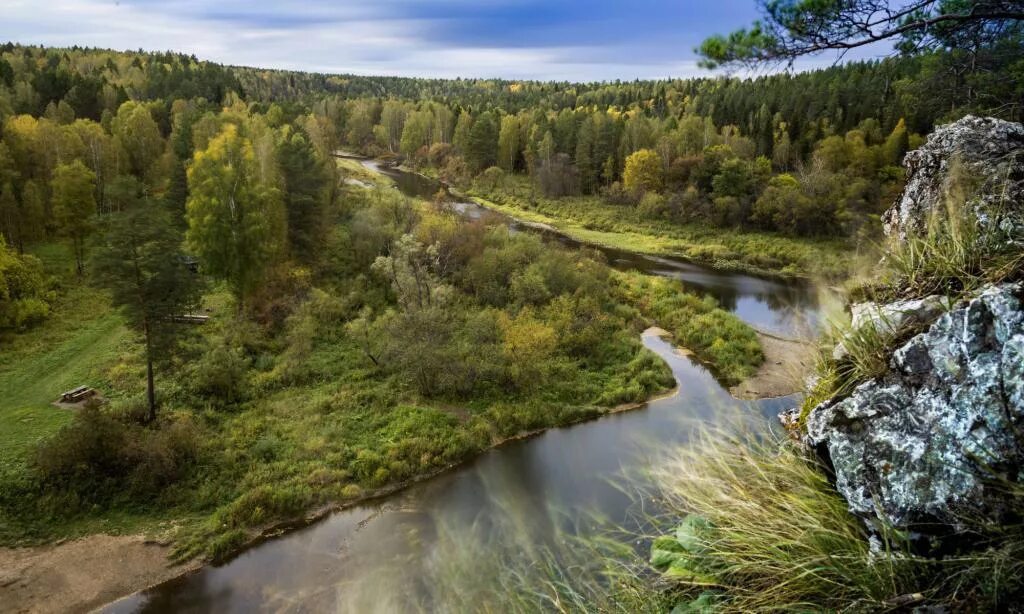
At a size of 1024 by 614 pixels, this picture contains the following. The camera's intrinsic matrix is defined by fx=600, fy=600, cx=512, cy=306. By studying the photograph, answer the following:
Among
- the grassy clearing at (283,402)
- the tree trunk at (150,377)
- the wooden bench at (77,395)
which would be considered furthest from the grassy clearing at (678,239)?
the wooden bench at (77,395)

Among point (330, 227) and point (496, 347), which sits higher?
point (330, 227)

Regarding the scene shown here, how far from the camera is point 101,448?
52.3 feet

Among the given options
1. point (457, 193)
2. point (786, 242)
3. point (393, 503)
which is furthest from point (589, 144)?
point (393, 503)

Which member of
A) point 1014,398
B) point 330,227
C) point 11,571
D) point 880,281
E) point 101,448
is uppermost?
point 880,281

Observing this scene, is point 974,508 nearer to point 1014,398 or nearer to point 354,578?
point 1014,398

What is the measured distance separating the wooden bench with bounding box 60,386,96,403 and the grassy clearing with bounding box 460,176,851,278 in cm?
3364

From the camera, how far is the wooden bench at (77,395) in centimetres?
1961

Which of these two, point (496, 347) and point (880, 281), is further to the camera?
point (496, 347)

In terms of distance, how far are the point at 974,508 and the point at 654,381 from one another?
67.6 feet

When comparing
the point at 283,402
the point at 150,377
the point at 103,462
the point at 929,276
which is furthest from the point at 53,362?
the point at 929,276

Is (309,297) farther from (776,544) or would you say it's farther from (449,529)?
(776,544)

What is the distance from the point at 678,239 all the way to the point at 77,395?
4053 centimetres

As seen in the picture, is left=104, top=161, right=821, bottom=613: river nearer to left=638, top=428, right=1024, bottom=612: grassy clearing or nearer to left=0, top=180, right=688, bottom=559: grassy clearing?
left=0, top=180, right=688, bottom=559: grassy clearing

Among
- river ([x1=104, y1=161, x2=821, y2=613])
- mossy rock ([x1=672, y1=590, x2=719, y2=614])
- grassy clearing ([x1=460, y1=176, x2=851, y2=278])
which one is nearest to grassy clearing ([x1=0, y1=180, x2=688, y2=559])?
river ([x1=104, y1=161, x2=821, y2=613])
